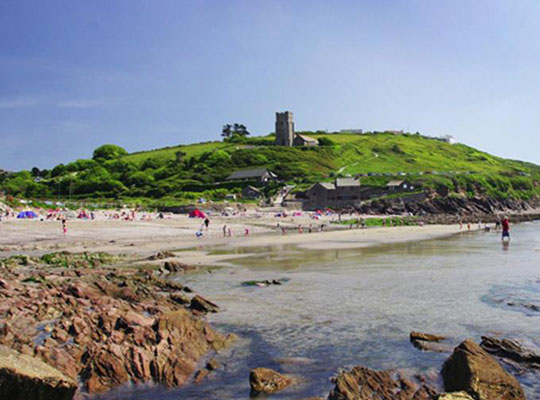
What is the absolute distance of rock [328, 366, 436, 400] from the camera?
8.88m

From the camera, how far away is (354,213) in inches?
3366

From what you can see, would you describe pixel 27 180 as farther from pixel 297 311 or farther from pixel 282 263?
pixel 297 311

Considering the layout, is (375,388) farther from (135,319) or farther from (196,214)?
(196,214)

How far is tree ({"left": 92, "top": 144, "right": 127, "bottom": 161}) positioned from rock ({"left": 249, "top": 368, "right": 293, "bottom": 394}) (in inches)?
6516

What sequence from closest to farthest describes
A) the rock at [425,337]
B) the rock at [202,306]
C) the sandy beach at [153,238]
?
the rock at [425,337], the rock at [202,306], the sandy beach at [153,238]

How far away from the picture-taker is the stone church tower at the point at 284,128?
506 feet

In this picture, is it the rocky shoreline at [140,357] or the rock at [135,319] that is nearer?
the rocky shoreline at [140,357]

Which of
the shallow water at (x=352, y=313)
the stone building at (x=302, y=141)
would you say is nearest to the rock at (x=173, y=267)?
the shallow water at (x=352, y=313)

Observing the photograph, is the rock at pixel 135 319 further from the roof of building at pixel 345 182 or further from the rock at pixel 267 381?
the roof of building at pixel 345 182

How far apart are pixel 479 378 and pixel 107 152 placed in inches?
6840

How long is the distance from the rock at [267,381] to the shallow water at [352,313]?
0.97 ft

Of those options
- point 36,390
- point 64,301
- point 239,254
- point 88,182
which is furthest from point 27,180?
point 36,390

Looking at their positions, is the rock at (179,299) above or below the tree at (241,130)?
below

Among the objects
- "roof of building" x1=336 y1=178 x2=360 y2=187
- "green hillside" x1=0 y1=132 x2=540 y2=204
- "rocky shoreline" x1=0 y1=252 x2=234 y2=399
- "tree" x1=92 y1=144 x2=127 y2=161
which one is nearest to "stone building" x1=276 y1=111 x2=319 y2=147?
"green hillside" x1=0 y1=132 x2=540 y2=204
